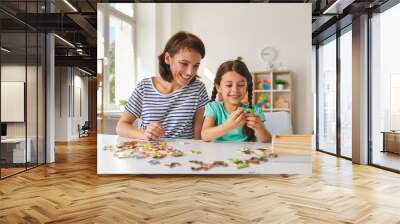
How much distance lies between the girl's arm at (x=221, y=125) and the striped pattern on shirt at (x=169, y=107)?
0.18 m

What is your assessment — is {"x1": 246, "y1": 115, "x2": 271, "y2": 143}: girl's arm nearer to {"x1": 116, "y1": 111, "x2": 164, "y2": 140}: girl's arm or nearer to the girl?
the girl

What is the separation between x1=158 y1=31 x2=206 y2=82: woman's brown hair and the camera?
4770 mm

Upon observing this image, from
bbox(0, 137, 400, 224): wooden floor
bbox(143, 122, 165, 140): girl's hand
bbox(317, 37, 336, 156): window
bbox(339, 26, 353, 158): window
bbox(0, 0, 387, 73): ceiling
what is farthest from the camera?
bbox(317, 37, 336, 156): window

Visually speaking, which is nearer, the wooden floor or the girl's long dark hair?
the wooden floor

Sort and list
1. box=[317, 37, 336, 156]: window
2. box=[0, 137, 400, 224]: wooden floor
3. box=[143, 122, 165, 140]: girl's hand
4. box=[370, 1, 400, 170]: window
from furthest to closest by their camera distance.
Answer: box=[317, 37, 336, 156]: window, box=[370, 1, 400, 170]: window, box=[143, 122, 165, 140]: girl's hand, box=[0, 137, 400, 224]: wooden floor

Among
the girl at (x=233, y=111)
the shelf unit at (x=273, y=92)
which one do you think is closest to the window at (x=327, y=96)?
the shelf unit at (x=273, y=92)

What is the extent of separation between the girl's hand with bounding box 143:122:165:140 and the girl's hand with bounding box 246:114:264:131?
112 centimetres

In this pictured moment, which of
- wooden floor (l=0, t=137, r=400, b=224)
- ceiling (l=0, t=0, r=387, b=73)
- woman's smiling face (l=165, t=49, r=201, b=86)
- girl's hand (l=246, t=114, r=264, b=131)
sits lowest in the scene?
wooden floor (l=0, t=137, r=400, b=224)

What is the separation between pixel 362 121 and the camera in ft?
21.9

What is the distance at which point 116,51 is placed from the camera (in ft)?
15.9

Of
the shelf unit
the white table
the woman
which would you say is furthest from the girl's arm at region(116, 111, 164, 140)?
the shelf unit

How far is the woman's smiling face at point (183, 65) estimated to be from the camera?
4.77m

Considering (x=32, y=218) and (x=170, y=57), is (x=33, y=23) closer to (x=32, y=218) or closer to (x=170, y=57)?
(x=170, y=57)

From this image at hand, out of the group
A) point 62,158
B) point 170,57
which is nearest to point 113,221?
point 170,57
